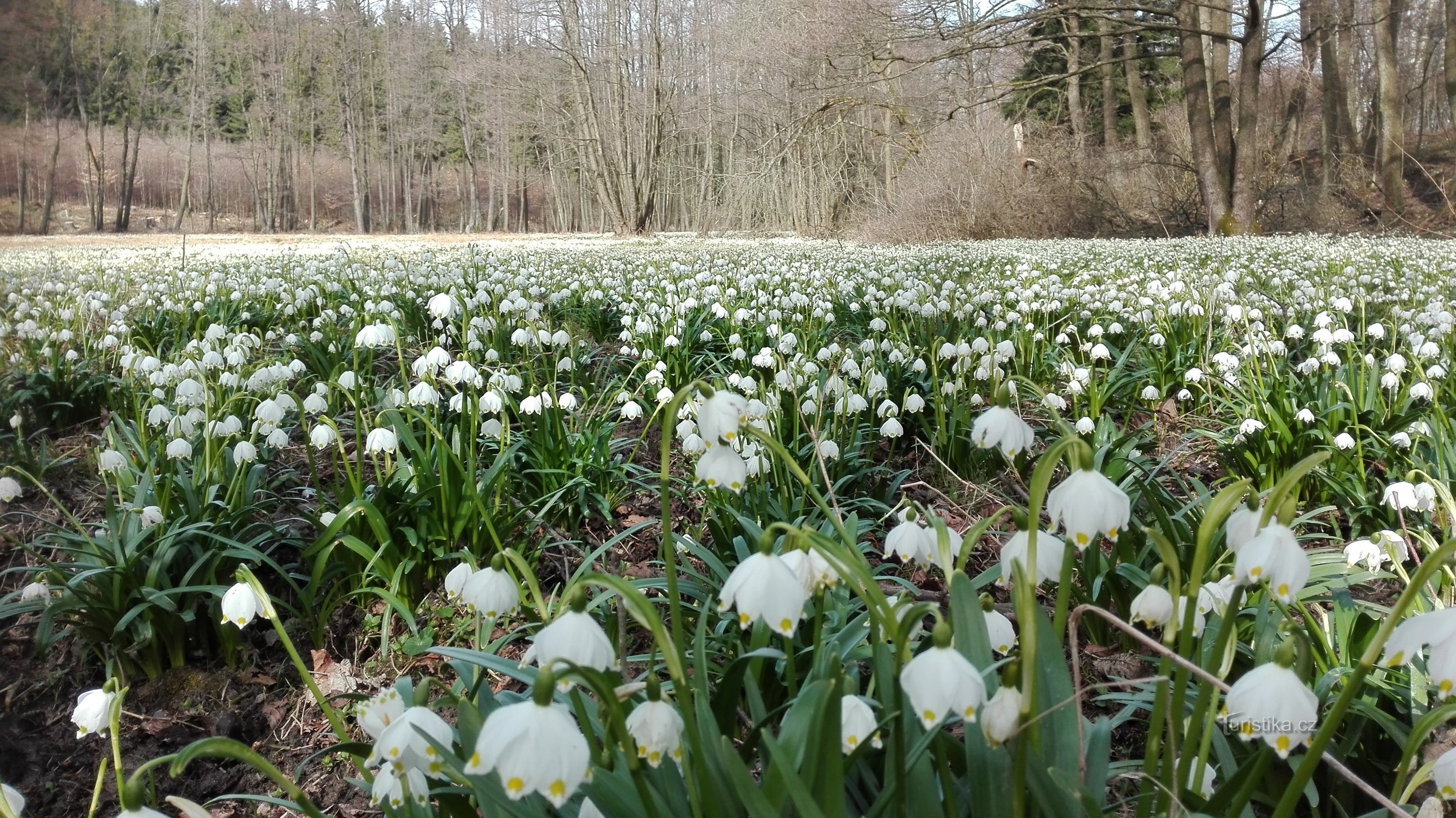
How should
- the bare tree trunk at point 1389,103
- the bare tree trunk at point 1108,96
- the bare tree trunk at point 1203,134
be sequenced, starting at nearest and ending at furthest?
the bare tree trunk at point 1203,134 < the bare tree trunk at point 1389,103 < the bare tree trunk at point 1108,96

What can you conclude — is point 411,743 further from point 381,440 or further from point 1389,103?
point 1389,103

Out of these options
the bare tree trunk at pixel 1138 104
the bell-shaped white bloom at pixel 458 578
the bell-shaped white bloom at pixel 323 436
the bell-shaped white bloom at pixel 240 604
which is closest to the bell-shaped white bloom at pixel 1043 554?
the bell-shaped white bloom at pixel 458 578

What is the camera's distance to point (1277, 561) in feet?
3.08

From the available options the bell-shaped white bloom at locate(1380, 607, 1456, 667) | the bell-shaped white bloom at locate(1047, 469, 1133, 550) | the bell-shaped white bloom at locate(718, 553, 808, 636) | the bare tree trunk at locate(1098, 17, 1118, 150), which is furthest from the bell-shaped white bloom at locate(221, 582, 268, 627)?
the bare tree trunk at locate(1098, 17, 1118, 150)

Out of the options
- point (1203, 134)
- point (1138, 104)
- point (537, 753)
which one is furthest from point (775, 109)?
point (537, 753)

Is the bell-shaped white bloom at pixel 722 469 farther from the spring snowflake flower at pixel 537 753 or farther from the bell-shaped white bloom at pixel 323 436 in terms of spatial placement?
the bell-shaped white bloom at pixel 323 436

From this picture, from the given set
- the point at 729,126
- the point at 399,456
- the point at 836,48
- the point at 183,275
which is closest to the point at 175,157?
the point at 183,275

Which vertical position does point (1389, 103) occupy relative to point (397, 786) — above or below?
above

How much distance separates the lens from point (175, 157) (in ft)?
18.1

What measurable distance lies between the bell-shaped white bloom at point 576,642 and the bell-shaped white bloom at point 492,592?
246 mm

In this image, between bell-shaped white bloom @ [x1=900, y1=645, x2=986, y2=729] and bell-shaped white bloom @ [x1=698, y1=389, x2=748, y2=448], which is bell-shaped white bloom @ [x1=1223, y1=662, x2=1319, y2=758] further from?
bell-shaped white bloom @ [x1=698, y1=389, x2=748, y2=448]

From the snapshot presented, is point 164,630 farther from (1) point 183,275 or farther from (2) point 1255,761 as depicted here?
(1) point 183,275

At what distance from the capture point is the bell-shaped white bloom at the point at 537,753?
89cm

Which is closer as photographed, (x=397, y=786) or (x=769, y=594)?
(x=769, y=594)
